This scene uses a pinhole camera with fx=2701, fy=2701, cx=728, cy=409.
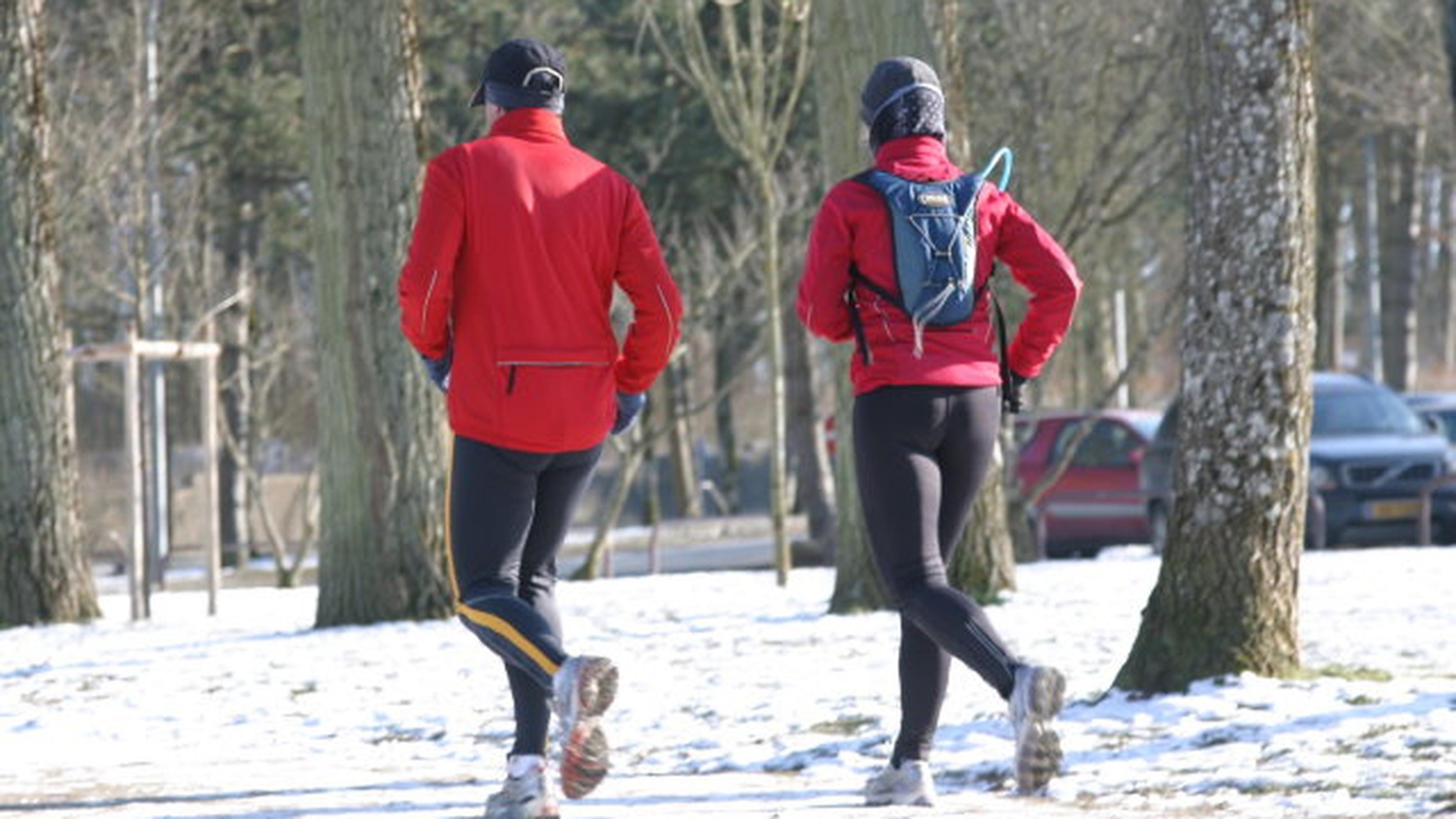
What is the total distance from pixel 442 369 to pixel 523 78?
74 centimetres

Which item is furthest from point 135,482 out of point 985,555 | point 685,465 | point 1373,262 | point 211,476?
point 1373,262

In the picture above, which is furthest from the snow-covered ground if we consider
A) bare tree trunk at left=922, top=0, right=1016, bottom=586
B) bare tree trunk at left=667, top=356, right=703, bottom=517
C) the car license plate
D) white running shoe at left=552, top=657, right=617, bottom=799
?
bare tree trunk at left=667, top=356, right=703, bottom=517

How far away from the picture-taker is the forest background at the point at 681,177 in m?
23.9

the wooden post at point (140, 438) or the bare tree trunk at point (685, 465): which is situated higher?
the wooden post at point (140, 438)

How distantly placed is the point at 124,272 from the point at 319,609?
55.4ft

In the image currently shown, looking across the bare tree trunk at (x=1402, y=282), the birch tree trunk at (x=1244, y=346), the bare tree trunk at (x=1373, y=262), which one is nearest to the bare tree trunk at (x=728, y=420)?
the bare tree trunk at (x=1373, y=262)

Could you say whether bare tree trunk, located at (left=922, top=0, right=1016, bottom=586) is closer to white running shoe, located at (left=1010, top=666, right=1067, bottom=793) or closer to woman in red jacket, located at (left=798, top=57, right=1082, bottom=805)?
woman in red jacket, located at (left=798, top=57, right=1082, bottom=805)

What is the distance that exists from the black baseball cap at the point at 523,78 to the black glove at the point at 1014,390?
1.35 meters

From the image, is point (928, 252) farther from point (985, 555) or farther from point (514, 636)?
point (985, 555)

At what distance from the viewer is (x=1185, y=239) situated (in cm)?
855

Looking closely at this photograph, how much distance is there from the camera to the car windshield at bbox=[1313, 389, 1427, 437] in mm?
22922

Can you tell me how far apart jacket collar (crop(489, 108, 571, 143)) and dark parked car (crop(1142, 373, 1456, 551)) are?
1532 centimetres

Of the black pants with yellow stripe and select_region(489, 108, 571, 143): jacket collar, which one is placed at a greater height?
select_region(489, 108, 571, 143): jacket collar

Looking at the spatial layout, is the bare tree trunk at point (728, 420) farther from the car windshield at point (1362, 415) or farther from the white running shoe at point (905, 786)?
the white running shoe at point (905, 786)
